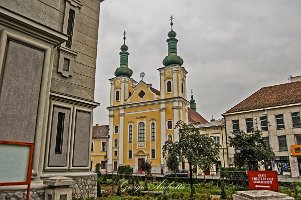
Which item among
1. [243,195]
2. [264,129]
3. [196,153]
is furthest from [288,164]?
[243,195]

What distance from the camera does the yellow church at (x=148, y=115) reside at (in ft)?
154

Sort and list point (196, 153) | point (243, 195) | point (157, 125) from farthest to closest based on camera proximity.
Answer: point (157, 125), point (196, 153), point (243, 195)

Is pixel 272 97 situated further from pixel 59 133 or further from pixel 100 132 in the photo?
pixel 100 132

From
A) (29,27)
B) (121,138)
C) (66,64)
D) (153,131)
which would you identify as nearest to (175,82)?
(153,131)

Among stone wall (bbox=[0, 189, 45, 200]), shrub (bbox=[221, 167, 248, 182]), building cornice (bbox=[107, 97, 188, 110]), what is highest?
building cornice (bbox=[107, 97, 188, 110])

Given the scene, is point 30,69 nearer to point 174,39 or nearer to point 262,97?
point 262,97

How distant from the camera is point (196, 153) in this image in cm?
1991

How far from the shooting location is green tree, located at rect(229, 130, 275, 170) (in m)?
20.7

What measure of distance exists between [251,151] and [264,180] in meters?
11.8

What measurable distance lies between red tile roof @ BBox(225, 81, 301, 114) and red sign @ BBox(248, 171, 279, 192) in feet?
85.5

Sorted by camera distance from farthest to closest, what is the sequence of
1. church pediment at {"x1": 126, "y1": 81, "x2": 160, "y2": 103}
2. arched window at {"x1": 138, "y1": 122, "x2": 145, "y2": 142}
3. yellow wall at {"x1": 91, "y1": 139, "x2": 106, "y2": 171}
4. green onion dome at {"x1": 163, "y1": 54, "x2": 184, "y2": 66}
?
yellow wall at {"x1": 91, "y1": 139, "x2": 106, "y2": 171} < church pediment at {"x1": 126, "y1": 81, "x2": 160, "y2": 103} < green onion dome at {"x1": 163, "y1": 54, "x2": 184, "y2": 66} < arched window at {"x1": 138, "y1": 122, "x2": 145, "y2": 142}

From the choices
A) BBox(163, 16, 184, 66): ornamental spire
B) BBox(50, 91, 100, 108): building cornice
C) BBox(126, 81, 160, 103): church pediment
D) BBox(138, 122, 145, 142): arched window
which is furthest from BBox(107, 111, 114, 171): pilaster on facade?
BBox(50, 91, 100, 108): building cornice

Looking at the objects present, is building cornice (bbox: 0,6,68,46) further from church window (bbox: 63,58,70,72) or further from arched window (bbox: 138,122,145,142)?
arched window (bbox: 138,122,145,142)

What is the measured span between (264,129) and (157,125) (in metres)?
19.6
